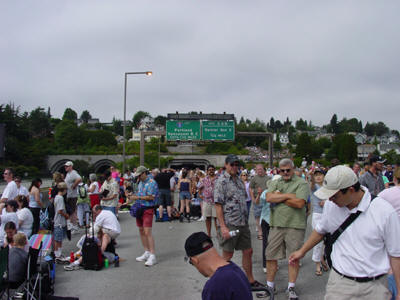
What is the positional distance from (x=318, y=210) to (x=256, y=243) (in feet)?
10.5

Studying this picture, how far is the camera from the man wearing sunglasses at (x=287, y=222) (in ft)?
18.2

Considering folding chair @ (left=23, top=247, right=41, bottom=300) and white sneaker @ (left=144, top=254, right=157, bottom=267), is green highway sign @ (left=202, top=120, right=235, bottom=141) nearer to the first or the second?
white sneaker @ (left=144, top=254, right=157, bottom=267)

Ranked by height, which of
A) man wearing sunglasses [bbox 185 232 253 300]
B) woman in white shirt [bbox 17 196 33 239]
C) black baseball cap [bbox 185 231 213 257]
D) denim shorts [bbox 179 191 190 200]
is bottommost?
denim shorts [bbox 179 191 190 200]

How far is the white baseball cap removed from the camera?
10.4 ft

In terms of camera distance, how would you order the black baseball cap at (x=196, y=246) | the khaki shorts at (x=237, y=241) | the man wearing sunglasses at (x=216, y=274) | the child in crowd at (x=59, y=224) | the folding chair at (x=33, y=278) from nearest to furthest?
the man wearing sunglasses at (x=216, y=274) → the black baseball cap at (x=196, y=246) → the folding chair at (x=33, y=278) → the khaki shorts at (x=237, y=241) → the child in crowd at (x=59, y=224)

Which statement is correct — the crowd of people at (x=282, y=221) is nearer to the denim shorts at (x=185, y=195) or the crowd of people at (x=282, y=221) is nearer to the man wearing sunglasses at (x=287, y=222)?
the man wearing sunglasses at (x=287, y=222)

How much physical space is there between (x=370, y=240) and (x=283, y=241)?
267 cm

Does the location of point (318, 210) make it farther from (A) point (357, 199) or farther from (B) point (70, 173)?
(B) point (70, 173)

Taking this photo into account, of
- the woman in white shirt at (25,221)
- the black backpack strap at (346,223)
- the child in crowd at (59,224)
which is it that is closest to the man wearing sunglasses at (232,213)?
the black backpack strap at (346,223)

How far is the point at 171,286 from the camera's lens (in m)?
6.37

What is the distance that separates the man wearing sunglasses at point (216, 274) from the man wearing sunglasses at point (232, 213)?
3.10m

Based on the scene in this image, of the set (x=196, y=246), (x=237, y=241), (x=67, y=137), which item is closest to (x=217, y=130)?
(x=237, y=241)

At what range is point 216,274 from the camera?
2518 mm

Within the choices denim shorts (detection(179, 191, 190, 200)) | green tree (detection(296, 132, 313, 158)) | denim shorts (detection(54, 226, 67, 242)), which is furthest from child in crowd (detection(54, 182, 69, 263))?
green tree (detection(296, 132, 313, 158))
